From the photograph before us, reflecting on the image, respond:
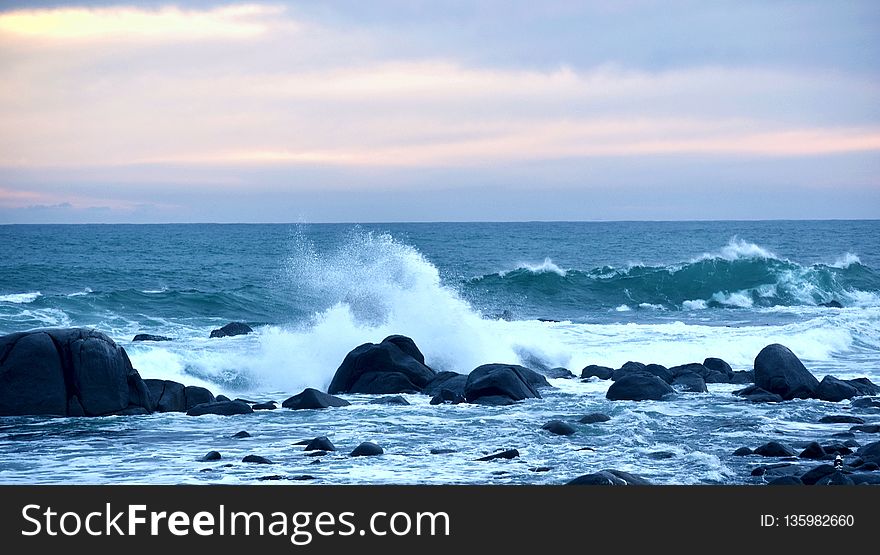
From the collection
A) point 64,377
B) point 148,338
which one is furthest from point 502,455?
point 148,338

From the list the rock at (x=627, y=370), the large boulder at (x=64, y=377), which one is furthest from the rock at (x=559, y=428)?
the large boulder at (x=64, y=377)

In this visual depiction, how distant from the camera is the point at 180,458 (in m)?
12.2

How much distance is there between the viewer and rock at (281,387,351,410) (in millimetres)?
16266

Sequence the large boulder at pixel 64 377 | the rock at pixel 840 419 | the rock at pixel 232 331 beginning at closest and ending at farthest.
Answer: the rock at pixel 840 419, the large boulder at pixel 64 377, the rock at pixel 232 331

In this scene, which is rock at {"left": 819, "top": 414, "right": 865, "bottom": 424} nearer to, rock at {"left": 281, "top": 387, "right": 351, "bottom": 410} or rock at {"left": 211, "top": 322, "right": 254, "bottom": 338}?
rock at {"left": 281, "top": 387, "right": 351, "bottom": 410}

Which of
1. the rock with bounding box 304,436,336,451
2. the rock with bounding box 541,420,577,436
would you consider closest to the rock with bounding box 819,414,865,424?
the rock with bounding box 541,420,577,436

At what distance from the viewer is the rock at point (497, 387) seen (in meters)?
16.8

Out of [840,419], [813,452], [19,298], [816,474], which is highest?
[19,298]

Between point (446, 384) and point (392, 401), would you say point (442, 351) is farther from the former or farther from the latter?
point (392, 401)

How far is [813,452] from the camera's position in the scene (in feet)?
40.0

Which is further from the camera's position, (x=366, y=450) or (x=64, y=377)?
(x=64, y=377)

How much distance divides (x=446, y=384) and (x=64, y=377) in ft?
21.9

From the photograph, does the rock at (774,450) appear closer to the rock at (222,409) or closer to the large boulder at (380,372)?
the large boulder at (380,372)

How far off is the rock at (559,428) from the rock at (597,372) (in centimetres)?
596
